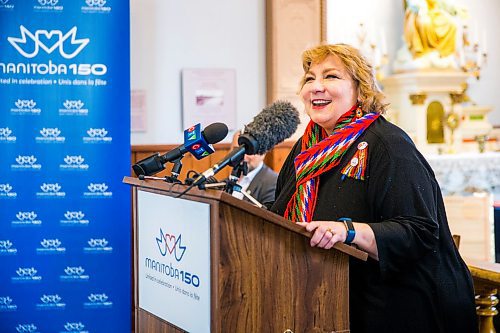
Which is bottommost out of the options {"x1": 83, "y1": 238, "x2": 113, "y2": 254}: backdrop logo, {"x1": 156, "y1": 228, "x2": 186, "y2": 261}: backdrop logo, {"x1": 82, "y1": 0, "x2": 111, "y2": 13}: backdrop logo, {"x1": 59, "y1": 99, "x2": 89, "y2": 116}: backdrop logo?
{"x1": 83, "y1": 238, "x2": 113, "y2": 254}: backdrop logo

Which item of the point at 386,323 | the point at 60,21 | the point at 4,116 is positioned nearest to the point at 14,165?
the point at 4,116

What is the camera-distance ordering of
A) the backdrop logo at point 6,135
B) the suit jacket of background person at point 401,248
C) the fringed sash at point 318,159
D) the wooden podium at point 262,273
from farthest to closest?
the backdrop logo at point 6,135 → the fringed sash at point 318,159 → the suit jacket of background person at point 401,248 → the wooden podium at point 262,273

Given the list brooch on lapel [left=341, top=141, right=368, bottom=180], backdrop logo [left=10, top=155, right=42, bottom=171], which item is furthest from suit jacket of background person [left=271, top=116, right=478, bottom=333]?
backdrop logo [left=10, top=155, right=42, bottom=171]

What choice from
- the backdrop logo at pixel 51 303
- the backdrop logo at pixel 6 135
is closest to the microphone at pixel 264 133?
the backdrop logo at pixel 6 135

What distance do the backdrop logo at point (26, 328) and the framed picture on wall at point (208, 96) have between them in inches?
74.1

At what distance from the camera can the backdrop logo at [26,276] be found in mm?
4523

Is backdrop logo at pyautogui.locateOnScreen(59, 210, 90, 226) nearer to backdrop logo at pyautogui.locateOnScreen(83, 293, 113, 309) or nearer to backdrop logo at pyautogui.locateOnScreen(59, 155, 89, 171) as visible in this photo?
backdrop logo at pyautogui.locateOnScreen(59, 155, 89, 171)

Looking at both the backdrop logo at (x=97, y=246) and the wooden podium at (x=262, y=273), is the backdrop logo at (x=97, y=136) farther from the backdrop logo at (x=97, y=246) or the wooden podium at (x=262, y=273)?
the wooden podium at (x=262, y=273)

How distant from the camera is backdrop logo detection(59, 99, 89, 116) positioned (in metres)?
4.55

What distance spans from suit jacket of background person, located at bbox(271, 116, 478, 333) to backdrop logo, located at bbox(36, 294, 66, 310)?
9.19ft

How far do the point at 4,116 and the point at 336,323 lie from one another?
3.10 m

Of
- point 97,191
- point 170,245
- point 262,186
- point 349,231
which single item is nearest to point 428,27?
point 262,186

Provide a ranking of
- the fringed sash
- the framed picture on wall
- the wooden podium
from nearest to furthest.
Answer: the wooden podium → the fringed sash → the framed picture on wall

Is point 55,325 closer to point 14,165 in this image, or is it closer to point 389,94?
point 14,165
